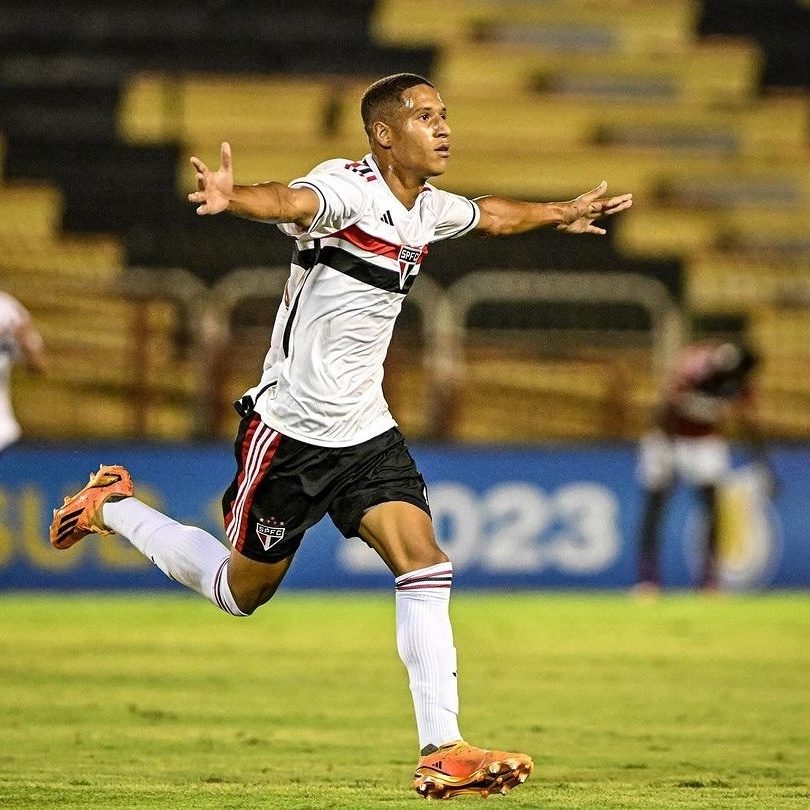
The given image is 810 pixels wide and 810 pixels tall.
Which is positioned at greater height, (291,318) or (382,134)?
(382,134)

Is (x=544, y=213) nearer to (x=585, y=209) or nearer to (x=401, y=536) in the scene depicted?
(x=585, y=209)

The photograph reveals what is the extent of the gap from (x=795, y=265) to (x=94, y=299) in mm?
7665

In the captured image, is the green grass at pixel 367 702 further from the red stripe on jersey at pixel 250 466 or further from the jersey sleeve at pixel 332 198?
the jersey sleeve at pixel 332 198

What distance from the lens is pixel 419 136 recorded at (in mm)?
5883

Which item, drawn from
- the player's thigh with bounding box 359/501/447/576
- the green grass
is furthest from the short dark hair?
the green grass

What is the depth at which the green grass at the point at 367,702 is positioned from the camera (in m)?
5.82

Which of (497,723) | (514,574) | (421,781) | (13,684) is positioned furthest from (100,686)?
(514,574)

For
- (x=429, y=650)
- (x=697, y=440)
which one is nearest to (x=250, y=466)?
(x=429, y=650)

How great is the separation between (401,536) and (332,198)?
1.13m

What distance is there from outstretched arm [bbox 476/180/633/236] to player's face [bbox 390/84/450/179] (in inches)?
19.2

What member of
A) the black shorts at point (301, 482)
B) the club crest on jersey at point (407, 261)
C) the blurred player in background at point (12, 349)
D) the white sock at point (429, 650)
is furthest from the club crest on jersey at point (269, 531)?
the blurred player in background at point (12, 349)

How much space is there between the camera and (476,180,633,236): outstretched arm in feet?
20.9

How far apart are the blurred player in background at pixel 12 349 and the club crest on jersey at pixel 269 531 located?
5.97 m

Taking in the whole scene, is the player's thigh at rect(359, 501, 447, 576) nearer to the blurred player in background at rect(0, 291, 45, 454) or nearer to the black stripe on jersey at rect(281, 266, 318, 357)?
the black stripe on jersey at rect(281, 266, 318, 357)
